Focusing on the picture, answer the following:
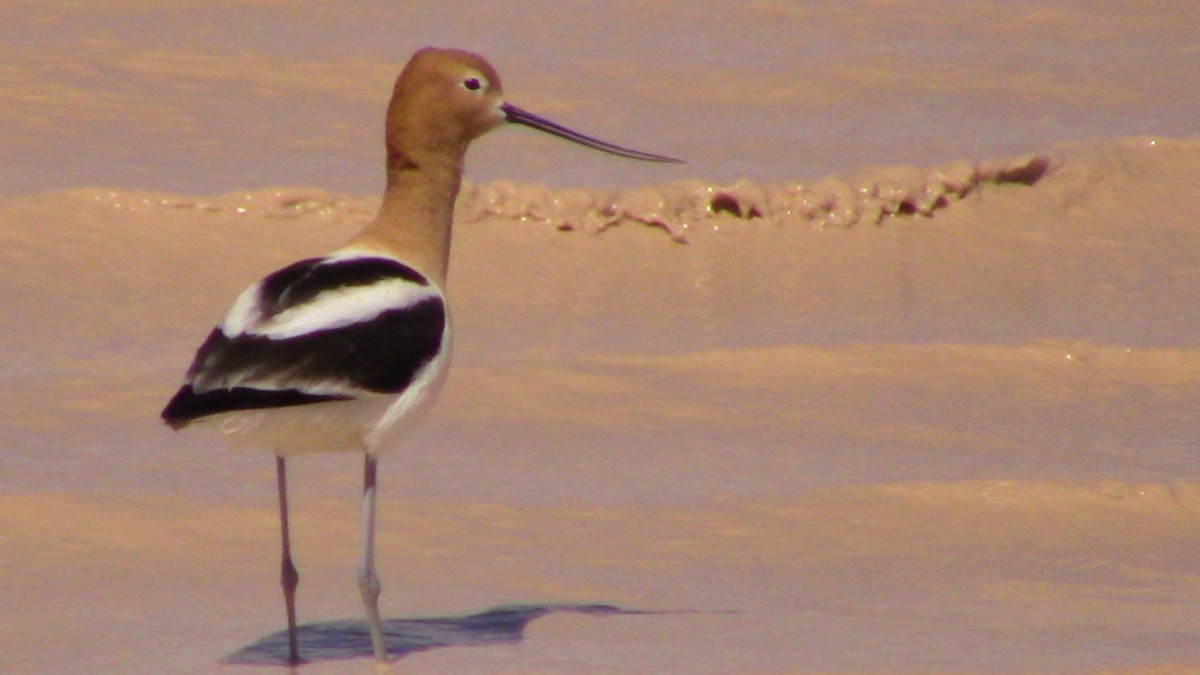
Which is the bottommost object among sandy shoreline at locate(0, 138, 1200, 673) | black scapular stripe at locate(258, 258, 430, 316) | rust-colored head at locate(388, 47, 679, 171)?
sandy shoreline at locate(0, 138, 1200, 673)

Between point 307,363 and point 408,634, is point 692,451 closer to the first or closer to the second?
point 408,634

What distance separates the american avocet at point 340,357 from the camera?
5.41m

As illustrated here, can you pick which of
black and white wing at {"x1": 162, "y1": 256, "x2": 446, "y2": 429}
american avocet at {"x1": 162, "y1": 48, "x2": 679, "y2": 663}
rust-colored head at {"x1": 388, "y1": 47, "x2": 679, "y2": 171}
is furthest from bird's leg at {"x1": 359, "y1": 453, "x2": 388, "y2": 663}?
rust-colored head at {"x1": 388, "y1": 47, "x2": 679, "y2": 171}

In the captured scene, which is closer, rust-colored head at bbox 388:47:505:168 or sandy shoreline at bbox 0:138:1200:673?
sandy shoreline at bbox 0:138:1200:673

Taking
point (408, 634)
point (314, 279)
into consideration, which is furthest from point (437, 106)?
point (408, 634)

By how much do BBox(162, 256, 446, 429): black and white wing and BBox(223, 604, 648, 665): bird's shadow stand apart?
2.48 feet

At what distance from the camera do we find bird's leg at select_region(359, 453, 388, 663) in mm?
5648

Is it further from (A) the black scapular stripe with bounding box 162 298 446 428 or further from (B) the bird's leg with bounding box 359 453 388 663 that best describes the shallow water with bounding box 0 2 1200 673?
(A) the black scapular stripe with bounding box 162 298 446 428

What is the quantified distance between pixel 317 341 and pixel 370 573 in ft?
2.19

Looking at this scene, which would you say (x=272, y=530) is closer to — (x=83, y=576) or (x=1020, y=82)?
(x=83, y=576)

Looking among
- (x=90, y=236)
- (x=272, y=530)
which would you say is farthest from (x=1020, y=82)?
(x=272, y=530)

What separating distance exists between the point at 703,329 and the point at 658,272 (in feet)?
2.50

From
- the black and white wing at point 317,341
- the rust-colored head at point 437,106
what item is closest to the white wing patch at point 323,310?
the black and white wing at point 317,341

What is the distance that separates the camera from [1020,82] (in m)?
13.3
